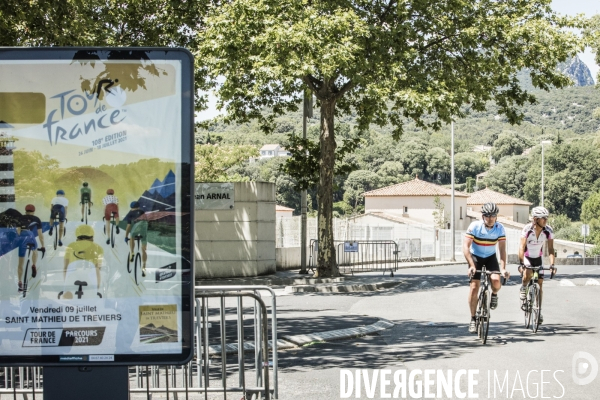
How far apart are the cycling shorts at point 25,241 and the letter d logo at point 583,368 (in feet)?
20.0

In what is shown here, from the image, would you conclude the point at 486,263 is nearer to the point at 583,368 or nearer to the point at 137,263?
the point at 583,368

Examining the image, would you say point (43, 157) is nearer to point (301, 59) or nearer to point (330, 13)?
point (301, 59)

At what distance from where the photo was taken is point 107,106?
4.85 meters

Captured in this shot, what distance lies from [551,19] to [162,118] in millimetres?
24100

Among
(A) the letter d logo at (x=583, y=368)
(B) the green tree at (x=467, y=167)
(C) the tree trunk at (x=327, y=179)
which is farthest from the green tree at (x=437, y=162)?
(A) the letter d logo at (x=583, y=368)

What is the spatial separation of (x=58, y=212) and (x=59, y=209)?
0.06 ft

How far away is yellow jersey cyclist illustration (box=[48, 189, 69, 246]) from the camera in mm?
4820

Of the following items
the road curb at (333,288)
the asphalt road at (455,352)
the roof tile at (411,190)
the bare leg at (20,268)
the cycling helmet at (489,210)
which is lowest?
the road curb at (333,288)

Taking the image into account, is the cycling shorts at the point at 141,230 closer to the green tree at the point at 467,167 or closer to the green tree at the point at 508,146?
the green tree at the point at 467,167

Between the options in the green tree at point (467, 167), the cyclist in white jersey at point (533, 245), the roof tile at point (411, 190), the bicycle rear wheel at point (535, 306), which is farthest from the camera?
the green tree at point (467, 167)

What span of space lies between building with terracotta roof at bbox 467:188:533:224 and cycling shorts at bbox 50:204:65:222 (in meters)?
122

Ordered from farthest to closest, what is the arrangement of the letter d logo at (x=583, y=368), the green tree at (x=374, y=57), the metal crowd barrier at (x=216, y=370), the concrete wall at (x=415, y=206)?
the concrete wall at (x=415, y=206)
the green tree at (x=374, y=57)
the letter d logo at (x=583, y=368)
the metal crowd barrier at (x=216, y=370)

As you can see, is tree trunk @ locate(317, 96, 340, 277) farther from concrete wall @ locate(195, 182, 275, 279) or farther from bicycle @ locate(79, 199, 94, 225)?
bicycle @ locate(79, 199, 94, 225)

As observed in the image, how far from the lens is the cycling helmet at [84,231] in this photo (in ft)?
15.9
